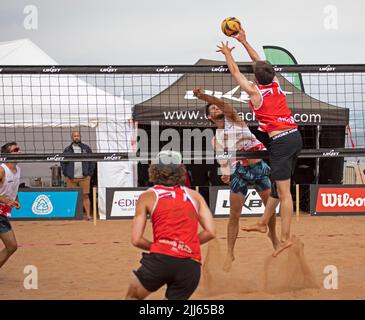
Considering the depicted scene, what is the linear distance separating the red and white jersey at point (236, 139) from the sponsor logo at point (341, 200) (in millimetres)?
8137

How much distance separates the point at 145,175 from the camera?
18.8 metres

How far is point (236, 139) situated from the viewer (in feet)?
27.4

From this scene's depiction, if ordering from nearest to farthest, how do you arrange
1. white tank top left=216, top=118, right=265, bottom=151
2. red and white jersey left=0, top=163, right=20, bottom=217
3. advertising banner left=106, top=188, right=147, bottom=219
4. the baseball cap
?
the baseball cap
white tank top left=216, top=118, right=265, bottom=151
red and white jersey left=0, top=163, right=20, bottom=217
advertising banner left=106, top=188, right=147, bottom=219

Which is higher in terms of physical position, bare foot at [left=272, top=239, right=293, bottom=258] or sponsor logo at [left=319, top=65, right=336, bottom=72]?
sponsor logo at [left=319, top=65, right=336, bottom=72]

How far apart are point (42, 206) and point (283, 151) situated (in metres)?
9.40

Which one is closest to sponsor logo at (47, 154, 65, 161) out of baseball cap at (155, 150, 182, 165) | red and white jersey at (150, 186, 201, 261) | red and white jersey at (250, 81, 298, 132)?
red and white jersey at (250, 81, 298, 132)

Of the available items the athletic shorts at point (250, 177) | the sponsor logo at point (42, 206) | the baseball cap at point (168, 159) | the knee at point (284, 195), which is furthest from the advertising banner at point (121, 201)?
the baseball cap at point (168, 159)

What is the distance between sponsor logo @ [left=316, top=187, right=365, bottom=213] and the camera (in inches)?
637

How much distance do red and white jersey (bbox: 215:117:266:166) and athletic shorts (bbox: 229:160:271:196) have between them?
6.8 inches

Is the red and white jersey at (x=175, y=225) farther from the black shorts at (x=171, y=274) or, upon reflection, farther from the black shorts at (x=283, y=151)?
the black shorts at (x=283, y=151)

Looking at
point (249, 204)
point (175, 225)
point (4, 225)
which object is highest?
point (175, 225)

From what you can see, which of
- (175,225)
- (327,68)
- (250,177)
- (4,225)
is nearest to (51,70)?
(4,225)

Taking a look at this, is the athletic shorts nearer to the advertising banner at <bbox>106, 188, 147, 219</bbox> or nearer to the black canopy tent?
the black canopy tent

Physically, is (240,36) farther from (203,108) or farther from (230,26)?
(203,108)
